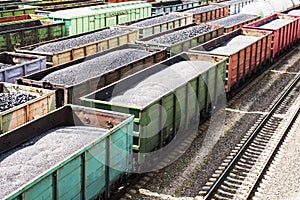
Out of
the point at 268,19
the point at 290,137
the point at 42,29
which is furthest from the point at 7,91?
the point at 268,19

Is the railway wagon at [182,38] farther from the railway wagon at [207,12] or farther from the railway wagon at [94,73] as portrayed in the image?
the railway wagon at [207,12]

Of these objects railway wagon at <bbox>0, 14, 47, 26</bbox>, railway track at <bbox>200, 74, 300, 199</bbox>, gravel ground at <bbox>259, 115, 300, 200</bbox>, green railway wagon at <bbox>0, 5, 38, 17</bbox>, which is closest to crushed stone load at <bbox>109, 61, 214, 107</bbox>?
railway track at <bbox>200, 74, 300, 199</bbox>

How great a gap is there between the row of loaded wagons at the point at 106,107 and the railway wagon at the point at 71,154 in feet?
0.07

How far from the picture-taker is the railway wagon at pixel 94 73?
13539 millimetres

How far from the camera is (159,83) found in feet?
47.3

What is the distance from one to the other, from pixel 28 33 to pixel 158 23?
789 cm

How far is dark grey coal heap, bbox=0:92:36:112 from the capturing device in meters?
12.2

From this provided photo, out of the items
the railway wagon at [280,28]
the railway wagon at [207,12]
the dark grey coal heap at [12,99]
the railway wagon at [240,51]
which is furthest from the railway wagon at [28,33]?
the railway wagon at [280,28]

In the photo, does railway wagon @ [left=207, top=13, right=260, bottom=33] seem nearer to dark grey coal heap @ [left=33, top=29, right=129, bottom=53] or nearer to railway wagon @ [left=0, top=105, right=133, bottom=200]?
dark grey coal heap @ [left=33, top=29, right=129, bottom=53]

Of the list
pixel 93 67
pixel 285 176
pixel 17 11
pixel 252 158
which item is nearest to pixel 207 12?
pixel 17 11

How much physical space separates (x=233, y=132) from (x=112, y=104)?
6.14 metres

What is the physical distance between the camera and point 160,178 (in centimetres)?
1284

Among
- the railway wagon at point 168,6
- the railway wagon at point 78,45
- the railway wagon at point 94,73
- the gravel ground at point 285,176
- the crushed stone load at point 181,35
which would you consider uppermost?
the railway wagon at point 168,6

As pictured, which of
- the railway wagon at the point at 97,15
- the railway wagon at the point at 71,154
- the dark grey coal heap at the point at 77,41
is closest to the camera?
the railway wagon at the point at 71,154
